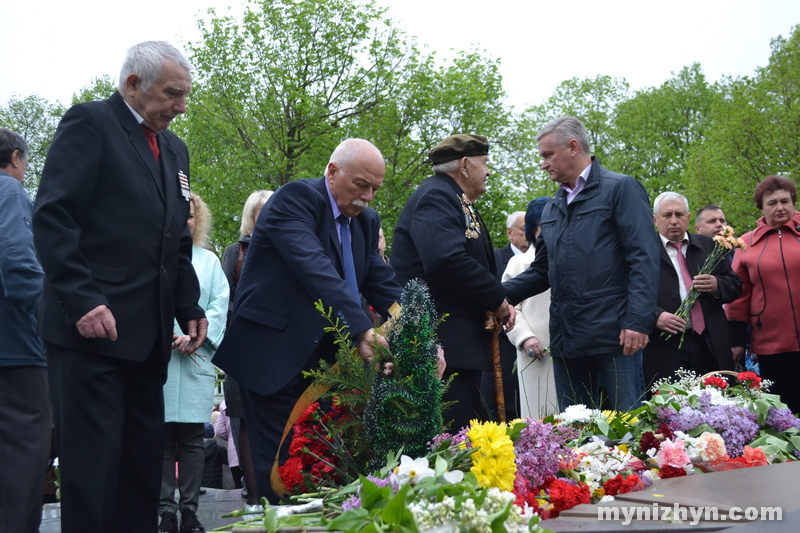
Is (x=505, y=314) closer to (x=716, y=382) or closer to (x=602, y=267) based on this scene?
(x=602, y=267)

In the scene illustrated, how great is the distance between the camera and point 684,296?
655cm

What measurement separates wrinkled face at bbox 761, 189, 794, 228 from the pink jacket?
57 millimetres

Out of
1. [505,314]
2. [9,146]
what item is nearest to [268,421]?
[505,314]

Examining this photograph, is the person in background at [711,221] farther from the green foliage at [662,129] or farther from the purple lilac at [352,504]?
the green foliage at [662,129]

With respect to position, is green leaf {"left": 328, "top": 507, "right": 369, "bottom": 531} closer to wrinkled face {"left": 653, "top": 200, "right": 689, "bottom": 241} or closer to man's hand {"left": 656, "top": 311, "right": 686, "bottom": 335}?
man's hand {"left": 656, "top": 311, "right": 686, "bottom": 335}

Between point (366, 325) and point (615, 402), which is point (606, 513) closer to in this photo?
point (366, 325)

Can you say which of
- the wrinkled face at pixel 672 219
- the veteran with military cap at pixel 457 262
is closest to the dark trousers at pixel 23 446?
the veteran with military cap at pixel 457 262

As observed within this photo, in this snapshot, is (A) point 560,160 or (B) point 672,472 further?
(A) point 560,160

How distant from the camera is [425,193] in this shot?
5000 mm

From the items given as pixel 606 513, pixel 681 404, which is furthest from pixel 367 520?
pixel 681 404

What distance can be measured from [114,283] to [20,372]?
1524 millimetres

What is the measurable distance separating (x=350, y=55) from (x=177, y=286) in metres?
22.9

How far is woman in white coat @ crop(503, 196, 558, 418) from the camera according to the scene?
647 cm

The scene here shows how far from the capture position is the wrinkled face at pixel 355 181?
400 cm
